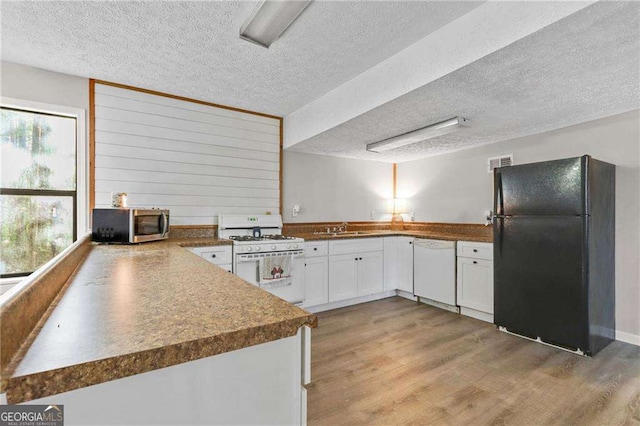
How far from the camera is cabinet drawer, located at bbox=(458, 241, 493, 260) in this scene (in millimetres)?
3350

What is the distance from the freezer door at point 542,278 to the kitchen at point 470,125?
→ 278mm

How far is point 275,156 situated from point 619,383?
12.6 ft

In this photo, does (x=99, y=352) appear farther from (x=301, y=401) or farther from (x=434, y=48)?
(x=434, y=48)

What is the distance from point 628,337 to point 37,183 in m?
5.64

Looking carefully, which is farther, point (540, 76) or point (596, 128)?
point (596, 128)

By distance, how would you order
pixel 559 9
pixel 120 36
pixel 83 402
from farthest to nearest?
pixel 120 36 < pixel 559 9 < pixel 83 402

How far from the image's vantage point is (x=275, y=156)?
13.5 feet

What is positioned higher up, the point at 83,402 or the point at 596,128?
the point at 596,128

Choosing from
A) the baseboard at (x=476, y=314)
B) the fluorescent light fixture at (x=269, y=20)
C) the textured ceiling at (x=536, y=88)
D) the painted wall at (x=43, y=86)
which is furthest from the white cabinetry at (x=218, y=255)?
the baseboard at (x=476, y=314)

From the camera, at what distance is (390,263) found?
4.38 meters

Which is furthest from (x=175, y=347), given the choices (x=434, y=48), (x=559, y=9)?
(x=434, y=48)

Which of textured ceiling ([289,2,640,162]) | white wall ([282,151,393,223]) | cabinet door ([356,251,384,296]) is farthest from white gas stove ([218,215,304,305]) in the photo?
textured ceiling ([289,2,640,162])

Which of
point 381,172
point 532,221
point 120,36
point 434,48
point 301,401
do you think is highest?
point 120,36

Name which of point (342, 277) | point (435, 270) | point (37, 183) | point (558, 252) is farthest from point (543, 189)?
point (37, 183)
